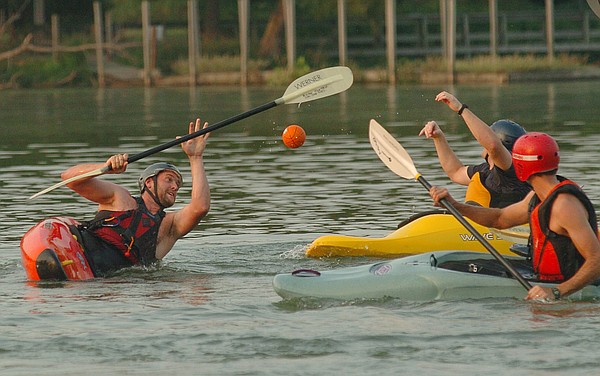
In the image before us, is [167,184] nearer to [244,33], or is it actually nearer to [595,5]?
[244,33]

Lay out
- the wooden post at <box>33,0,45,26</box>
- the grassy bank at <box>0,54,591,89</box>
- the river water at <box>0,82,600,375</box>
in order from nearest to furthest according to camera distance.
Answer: the river water at <box>0,82,600,375</box> < the grassy bank at <box>0,54,591,89</box> < the wooden post at <box>33,0,45,26</box>

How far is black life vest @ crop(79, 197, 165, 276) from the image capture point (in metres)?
9.65

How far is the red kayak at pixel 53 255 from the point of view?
9430mm

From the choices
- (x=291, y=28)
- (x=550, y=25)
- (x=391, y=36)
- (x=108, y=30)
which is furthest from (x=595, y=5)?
(x=108, y=30)

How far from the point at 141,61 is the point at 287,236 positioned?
30028 millimetres

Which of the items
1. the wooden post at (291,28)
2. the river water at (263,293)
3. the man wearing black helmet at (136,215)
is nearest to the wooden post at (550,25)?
the wooden post at (291,28)

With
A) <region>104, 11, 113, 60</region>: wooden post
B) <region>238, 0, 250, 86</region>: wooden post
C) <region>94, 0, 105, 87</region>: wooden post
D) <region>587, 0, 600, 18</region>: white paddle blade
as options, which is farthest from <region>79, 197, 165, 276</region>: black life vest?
<region>104, 11, 113, 60</region>: wooden post

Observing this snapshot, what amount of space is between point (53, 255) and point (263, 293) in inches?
54.7

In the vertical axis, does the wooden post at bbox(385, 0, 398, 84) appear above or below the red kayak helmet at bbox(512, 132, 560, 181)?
above

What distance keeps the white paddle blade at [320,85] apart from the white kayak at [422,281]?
2392 mm

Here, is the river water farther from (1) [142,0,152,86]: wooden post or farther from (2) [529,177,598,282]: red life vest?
(1) [142,0,152,86]: wooden post

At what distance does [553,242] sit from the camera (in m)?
8.02

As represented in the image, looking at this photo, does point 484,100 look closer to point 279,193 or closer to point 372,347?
point 279,193

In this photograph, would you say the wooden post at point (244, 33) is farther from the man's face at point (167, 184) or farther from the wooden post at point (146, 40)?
the man's face at point (167, 184)
